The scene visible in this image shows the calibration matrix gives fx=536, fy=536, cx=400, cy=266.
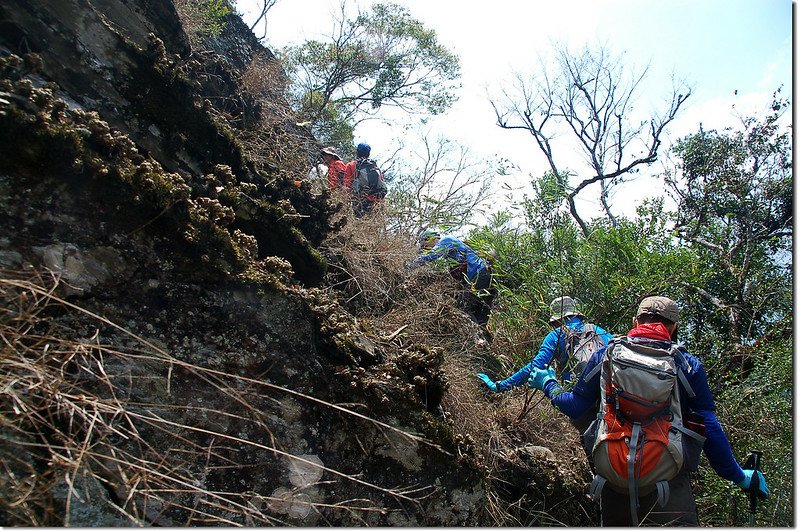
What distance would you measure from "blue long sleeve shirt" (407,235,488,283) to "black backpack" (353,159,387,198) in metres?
1.40

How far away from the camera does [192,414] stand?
2.33 m

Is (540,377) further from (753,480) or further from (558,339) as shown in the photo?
(753,480)

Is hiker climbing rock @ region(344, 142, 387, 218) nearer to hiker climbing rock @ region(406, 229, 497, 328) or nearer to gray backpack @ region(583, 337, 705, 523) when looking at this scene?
hiker climbing rock @ region(406, 229, 497, 328)

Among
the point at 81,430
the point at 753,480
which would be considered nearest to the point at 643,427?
the point at 753,480

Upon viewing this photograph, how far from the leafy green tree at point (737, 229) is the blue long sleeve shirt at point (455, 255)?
1.82 m

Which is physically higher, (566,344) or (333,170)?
(333,170)

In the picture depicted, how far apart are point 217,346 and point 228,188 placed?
1.17 meters

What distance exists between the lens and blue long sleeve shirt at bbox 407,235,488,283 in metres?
5.32

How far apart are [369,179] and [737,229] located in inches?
195

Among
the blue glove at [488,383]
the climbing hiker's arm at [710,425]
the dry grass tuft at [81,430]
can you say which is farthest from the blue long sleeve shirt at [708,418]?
the dry grass tuft at [81,430]

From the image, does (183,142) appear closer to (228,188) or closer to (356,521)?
(228,188)

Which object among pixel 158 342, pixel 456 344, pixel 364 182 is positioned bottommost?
pixel 158 342

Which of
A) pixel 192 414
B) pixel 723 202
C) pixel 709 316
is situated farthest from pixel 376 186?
pixel 723 202

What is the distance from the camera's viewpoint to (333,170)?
6.39 meters
